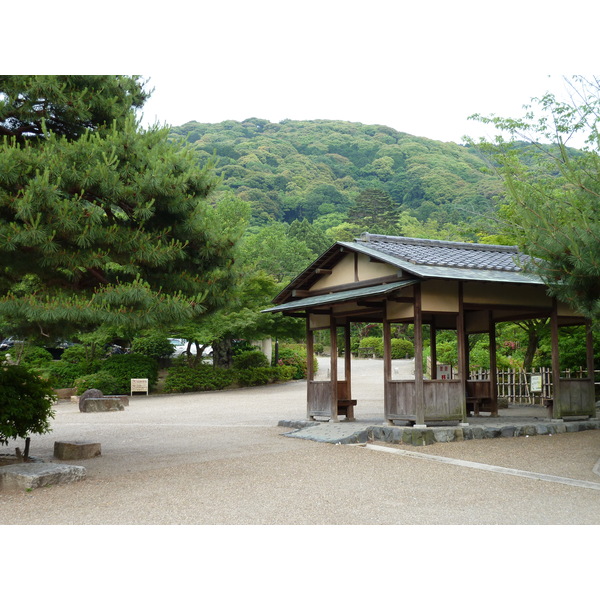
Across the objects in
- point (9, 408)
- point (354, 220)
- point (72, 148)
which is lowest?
point (9, 408)

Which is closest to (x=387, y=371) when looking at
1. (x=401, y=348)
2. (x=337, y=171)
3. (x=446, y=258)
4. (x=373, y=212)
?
(x=446, y=258)

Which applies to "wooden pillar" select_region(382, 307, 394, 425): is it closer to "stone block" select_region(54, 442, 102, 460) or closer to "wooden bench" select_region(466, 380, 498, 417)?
"wooden bench" select_region(466, 380, 498, 417)

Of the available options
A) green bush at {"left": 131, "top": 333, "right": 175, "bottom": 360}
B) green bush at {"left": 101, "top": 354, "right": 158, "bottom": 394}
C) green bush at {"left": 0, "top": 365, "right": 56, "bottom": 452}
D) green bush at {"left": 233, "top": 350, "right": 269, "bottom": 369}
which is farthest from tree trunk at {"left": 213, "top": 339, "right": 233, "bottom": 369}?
green bush at {"left": 0, "top": 365, "right": 56, "bottom": 452}

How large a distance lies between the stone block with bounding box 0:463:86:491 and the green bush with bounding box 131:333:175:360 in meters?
16.8

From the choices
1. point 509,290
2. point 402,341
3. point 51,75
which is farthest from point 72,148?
point 402,341

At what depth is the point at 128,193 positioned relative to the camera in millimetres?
7387

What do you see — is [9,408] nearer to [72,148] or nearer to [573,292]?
[72,148]

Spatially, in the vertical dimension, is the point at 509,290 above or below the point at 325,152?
below

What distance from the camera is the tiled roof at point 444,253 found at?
38.7ft

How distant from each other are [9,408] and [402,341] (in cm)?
3056

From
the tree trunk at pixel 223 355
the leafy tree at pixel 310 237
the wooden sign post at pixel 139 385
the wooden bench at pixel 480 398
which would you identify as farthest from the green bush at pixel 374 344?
the wooden bench at pixel 480 398

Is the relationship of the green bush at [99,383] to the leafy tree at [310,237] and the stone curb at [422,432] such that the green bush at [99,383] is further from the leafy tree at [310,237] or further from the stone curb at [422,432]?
the leafy tree at [310,237]
